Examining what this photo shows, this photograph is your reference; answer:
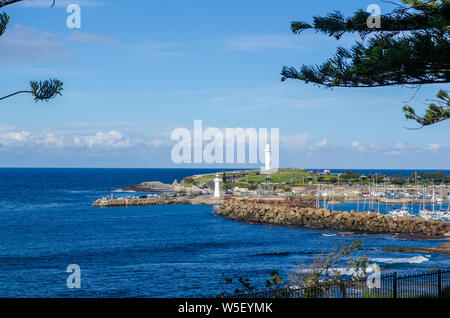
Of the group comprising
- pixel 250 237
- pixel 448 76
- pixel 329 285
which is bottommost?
pixel 250 237

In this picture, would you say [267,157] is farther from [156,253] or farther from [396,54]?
[396,54]

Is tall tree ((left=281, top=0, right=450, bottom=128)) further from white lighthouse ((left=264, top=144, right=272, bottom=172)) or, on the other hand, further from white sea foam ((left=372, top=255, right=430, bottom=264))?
white lighthouse ((left=264, top=144, right=272, bottom=172))

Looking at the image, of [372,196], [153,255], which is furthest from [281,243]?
[372,196]

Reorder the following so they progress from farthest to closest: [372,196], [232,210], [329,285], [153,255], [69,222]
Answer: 1. [372,196]
2. [232,210]
3. [69,222]
4. [153,255]
5. [329,285]

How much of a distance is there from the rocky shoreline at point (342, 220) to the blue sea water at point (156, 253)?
3.34m

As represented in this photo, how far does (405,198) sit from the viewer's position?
94938mm

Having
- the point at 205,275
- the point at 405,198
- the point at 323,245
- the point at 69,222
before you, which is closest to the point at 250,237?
the point at 323,245

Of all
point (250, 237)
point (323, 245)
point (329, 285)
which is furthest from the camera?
point (250, 237)

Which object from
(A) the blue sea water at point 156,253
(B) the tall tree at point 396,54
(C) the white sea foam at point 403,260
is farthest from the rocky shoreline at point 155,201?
(B) the tall tree at point 396,54

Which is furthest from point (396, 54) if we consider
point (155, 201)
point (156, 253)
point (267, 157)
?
point (267, 157)

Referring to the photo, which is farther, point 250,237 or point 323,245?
point 250,237
